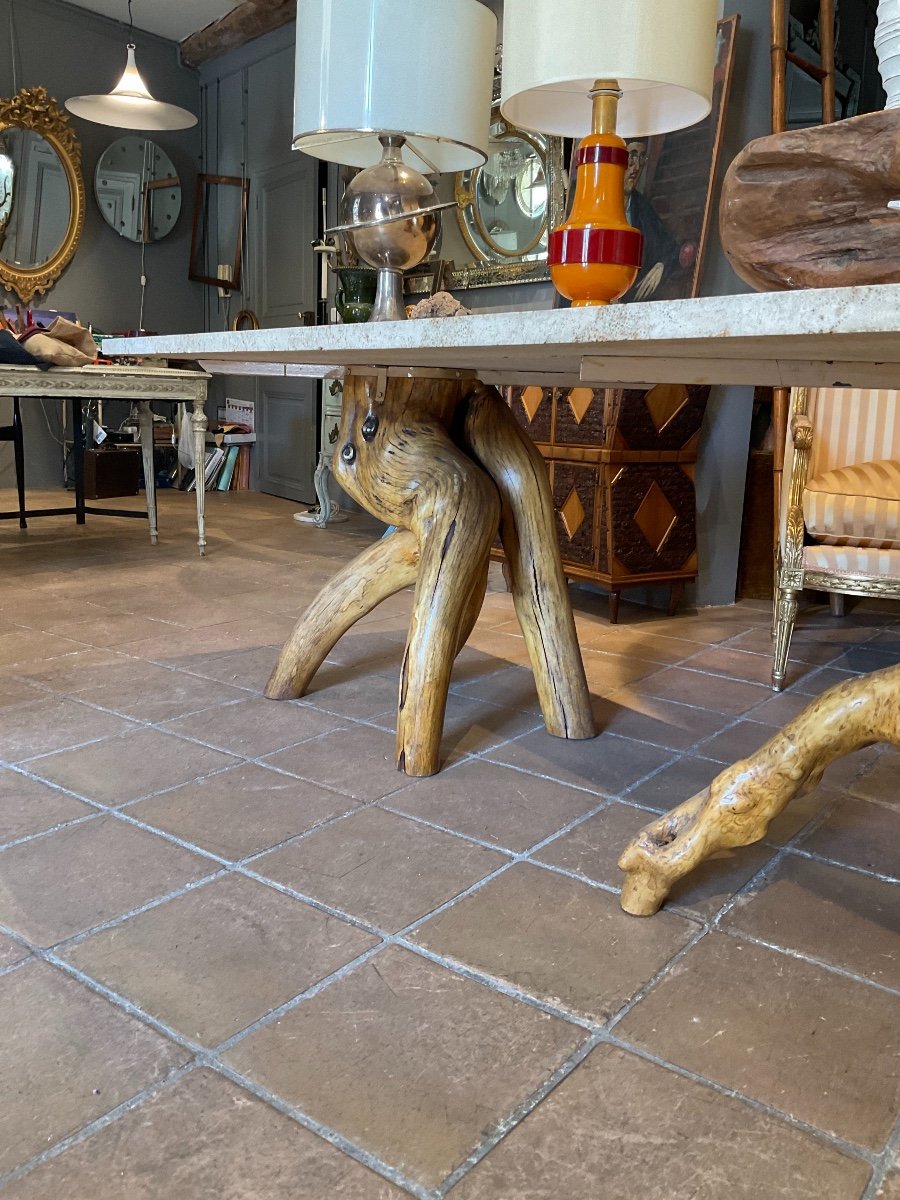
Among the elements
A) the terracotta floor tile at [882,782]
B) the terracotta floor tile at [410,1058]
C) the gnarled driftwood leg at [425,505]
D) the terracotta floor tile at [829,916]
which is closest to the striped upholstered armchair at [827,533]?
the terracotta floor tile at [882,782]

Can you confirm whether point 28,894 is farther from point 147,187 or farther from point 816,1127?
point 147,187

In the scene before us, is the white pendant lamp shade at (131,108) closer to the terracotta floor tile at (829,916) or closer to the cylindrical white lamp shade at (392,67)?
the cylindrical white lamp shade at (392,67)

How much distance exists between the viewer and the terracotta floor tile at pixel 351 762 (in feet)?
5.58

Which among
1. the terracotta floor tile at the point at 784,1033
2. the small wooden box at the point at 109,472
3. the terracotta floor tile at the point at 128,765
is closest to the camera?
the terracotta floor tile at the point at 784,1033

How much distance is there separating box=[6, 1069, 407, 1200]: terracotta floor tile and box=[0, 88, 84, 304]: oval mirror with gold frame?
6.31 meters

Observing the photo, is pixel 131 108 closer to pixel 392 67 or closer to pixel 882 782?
pixel 392 67

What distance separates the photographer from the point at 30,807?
157 centimetres

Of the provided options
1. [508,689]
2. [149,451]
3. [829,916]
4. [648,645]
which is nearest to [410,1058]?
[829,916]

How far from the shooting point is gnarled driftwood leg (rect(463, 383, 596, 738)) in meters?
2.01

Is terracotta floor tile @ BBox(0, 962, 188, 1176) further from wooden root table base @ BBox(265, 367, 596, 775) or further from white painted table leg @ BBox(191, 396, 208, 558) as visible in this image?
white painted table leg @ BBox(191, 396, 208, 558)

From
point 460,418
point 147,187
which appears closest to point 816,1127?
point 460,418

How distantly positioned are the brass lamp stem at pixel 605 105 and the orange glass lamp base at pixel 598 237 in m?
0.04

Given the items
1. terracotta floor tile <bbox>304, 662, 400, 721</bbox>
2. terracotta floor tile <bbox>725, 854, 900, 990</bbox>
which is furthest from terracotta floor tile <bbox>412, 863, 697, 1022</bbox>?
terracotta floor tile <bbox>304, 662, 400, 721</bbox>

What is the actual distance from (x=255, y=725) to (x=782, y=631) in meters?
1.34
